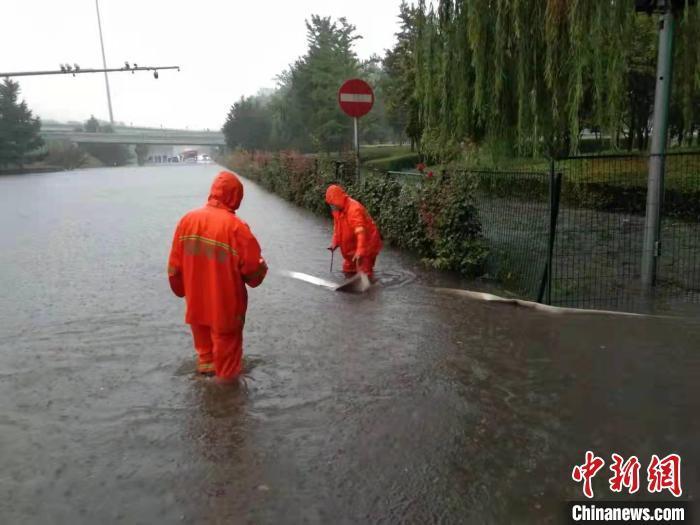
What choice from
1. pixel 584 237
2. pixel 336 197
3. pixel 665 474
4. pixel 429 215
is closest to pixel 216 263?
pixel 665 474

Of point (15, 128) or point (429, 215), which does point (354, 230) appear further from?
point (15, 128)

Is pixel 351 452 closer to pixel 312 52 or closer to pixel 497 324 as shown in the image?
pixel 497 324

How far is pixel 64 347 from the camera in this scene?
5539mm

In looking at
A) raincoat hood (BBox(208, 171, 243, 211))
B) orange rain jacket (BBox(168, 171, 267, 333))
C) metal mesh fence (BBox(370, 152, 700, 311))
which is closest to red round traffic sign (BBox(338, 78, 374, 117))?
metal mesh fence (BBox(370, 152, 700, 311))

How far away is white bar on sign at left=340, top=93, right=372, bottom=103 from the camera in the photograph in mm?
10586

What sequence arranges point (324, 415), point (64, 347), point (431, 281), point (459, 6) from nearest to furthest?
point (324, 415) → point (64, 347) → point (459, 6) → point (431, 281)

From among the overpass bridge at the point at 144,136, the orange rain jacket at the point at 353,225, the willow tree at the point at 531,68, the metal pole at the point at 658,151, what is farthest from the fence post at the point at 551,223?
the overpass bridge at the point at 144,136

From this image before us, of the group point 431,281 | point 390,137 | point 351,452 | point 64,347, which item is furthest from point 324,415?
point 390,137

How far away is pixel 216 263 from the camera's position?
4.15 m

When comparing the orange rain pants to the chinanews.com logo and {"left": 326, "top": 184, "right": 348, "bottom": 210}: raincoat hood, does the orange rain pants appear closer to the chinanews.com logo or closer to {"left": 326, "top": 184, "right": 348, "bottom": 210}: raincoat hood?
the chinanews.com logo

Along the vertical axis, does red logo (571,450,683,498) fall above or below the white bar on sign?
below

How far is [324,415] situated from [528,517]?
60.4 inches

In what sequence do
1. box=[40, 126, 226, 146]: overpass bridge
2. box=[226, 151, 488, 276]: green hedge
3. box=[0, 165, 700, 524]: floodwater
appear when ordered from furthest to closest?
box=[40, 126, 226, 146]: overpass bridge < box=[226, 151, 488, 276]: green hedge < box=[0, 165, 700, 524]: floodwater

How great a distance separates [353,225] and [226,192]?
128 inches
